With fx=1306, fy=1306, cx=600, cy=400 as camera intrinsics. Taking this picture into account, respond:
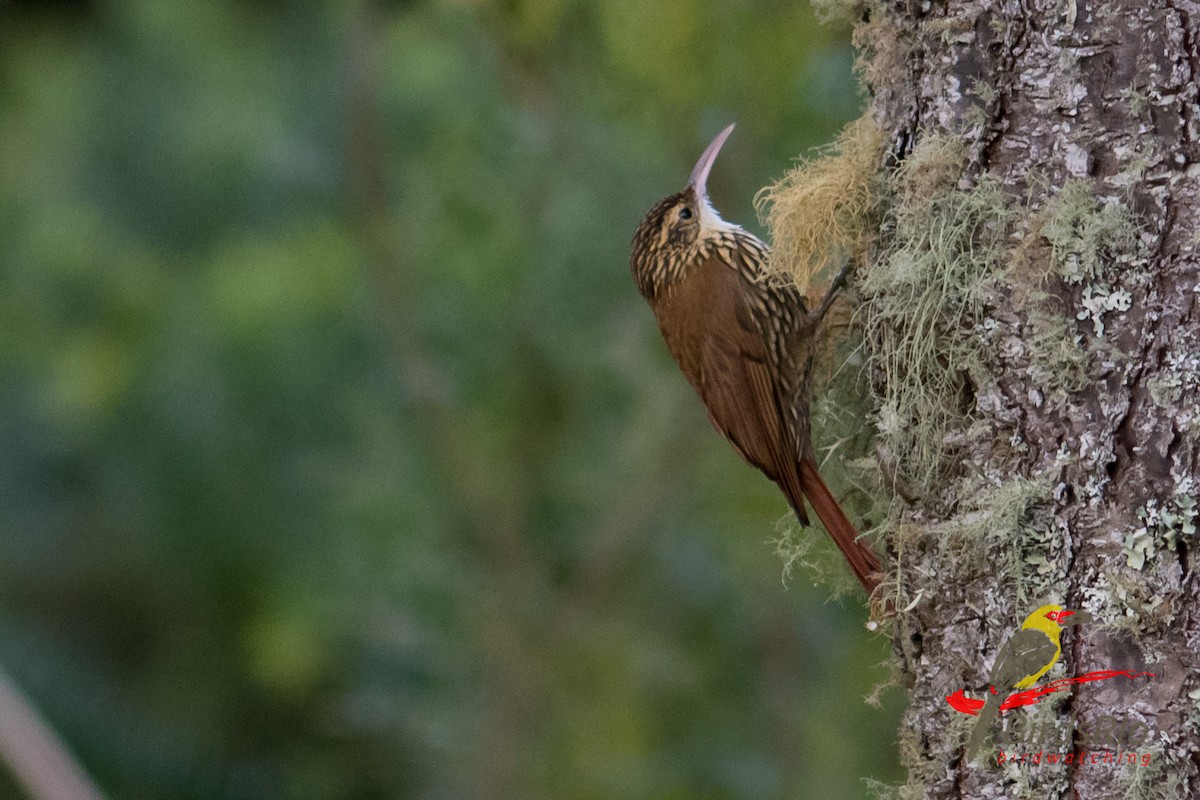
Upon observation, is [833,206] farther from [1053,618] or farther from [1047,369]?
[1053,618]

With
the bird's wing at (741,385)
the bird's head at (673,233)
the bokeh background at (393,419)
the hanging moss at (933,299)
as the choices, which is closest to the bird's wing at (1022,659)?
the hanging moss at (933,299)

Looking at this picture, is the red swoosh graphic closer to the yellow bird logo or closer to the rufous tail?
the yellow bird logo

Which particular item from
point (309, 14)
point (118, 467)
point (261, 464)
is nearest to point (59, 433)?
point (118, 467)

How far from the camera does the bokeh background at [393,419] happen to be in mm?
3961

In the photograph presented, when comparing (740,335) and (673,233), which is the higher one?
(673,233)

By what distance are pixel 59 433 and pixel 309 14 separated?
2270mm

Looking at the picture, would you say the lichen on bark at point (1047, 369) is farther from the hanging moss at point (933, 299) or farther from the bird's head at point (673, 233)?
the bird's head at point (673, 233)

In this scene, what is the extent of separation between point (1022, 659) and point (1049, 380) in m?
0.36

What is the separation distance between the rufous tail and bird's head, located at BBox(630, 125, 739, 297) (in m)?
0.69

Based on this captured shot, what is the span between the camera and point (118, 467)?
19.3ft

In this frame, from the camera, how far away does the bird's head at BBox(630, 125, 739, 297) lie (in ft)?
9.25

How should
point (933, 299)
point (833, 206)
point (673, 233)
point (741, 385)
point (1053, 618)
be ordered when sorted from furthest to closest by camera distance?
point (673, 233) < point (741, 385) < point (833, 206) < point (933, 299) < point (1053, 618)

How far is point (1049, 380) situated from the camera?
168cm

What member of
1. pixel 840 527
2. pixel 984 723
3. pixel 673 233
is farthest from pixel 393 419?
pixel 984 723
